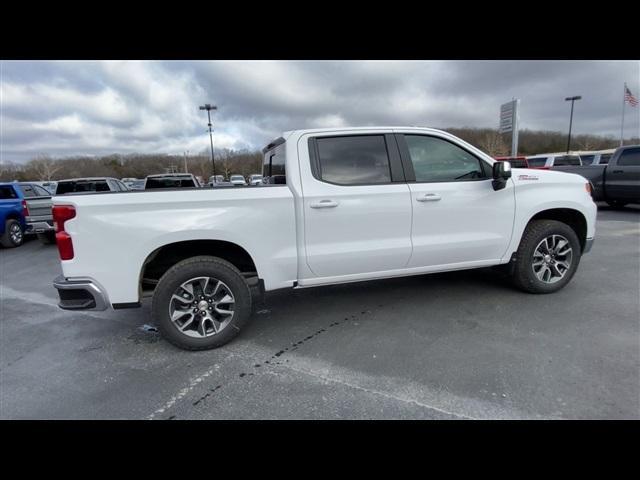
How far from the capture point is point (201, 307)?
10.2ft

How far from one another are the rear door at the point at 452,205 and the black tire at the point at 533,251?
0.32 metres

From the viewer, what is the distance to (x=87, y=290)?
2.82 meters

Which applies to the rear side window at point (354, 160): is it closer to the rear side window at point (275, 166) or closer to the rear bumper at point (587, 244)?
the rear side window at point (275, 166)

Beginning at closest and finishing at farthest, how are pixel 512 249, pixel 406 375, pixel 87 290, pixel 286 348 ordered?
pixel 406 375, pixel 87 290, pixel 286 348, pixel 512 249

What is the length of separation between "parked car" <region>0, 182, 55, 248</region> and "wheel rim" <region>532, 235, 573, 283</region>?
445 inches

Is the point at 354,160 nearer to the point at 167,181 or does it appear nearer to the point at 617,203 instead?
the point at 167,181

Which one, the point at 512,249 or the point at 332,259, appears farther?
the point at 512,249

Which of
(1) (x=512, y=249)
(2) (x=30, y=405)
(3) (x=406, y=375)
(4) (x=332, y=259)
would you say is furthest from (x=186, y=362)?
(1) (x=512, y=249)

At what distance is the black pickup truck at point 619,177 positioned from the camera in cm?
980

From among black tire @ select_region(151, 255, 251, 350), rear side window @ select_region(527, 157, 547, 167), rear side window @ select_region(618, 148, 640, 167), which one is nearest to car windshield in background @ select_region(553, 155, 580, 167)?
rear side window @ select_region(527, 157, 547, 167)

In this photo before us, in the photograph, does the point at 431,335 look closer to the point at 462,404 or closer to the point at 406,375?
the point at 406,375

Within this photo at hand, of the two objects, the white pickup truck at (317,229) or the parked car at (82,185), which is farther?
the parked car at (82,185)

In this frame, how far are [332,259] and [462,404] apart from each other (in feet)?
5.35

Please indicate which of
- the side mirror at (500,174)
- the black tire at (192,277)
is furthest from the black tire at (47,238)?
the side mirror at (500,174)
